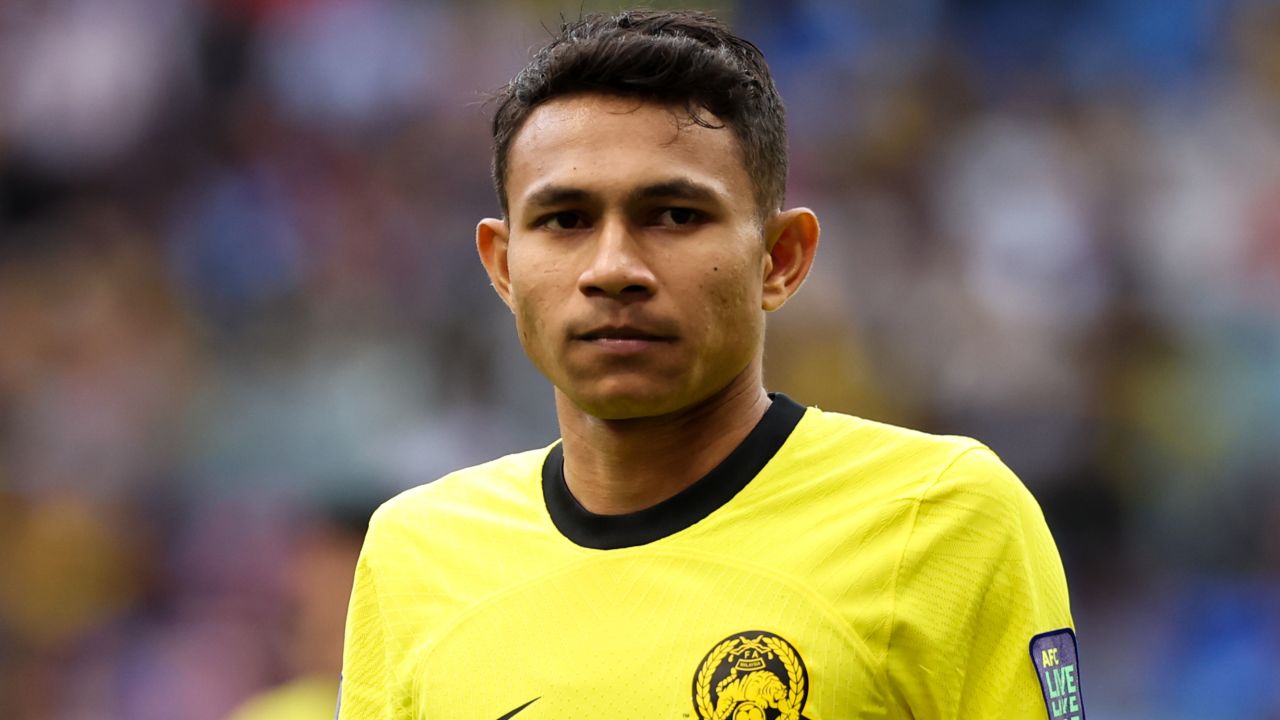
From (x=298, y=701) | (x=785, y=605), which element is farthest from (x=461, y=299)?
(x=785, y=605)

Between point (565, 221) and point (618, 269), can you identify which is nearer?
point (618, 269)

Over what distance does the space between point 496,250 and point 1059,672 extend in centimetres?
114

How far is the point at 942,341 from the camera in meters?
7.94

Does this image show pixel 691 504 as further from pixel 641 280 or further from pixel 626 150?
pixel 626 150

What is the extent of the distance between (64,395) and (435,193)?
208 centimetres

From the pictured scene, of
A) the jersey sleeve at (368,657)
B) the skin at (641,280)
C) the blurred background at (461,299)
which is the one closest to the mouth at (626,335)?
the skin at (641,280)

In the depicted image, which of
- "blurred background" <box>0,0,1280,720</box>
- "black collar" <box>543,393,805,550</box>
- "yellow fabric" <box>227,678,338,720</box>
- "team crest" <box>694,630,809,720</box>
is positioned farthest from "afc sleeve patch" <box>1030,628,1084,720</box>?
"blurred background" <box>0,0,1280,720</box>

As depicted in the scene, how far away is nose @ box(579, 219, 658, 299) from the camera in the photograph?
8.14 ft

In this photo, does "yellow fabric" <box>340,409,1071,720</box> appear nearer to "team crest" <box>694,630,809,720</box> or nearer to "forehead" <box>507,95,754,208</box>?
A: "team crest" <box>694,630,809,720</box>

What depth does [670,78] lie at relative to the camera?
102 inches

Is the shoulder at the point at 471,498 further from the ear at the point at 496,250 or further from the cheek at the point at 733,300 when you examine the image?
the cheek at the point at 733,300

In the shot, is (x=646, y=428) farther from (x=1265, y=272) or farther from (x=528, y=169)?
(x=1265, y=272)

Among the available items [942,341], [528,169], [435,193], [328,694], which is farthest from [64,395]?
[528,169]

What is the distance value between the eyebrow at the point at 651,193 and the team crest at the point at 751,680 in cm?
64
